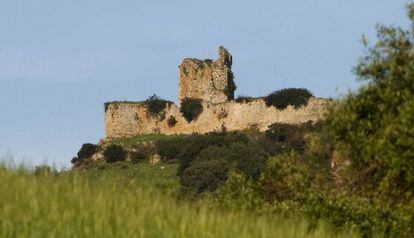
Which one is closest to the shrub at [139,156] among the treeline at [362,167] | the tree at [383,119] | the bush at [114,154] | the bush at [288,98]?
the bush at [114,154]

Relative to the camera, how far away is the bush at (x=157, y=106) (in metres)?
121

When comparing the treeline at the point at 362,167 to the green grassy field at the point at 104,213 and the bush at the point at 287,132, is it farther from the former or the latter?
the bush at the point at 287,132

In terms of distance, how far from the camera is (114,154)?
11156cm

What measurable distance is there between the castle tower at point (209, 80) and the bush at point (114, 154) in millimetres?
12893

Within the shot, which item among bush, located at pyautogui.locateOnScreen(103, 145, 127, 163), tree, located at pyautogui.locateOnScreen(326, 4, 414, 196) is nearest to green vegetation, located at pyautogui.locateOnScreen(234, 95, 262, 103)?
bush, located at pyautogui.locateOnScreen(103, 145, 127, 163)

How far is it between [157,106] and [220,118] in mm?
10654

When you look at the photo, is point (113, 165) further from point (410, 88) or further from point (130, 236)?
point (130, 236)

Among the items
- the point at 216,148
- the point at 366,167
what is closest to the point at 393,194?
the point at 366,167

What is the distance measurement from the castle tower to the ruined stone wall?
2970 mm

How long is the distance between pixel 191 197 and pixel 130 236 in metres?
4.43

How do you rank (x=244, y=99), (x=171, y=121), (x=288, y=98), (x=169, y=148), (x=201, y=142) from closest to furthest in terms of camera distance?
1. (x=201, y=142)
2. (x=169, y=148)
3. (x=288, y=98)
4. (x=244, y=99)
5. (x=171, y=121)

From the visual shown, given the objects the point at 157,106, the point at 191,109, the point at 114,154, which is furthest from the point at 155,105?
the point at 114,154

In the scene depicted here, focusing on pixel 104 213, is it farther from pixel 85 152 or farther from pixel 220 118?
pixel 85 152

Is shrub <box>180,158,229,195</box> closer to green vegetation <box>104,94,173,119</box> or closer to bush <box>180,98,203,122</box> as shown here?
bush <box>180,98,203,122</box>
